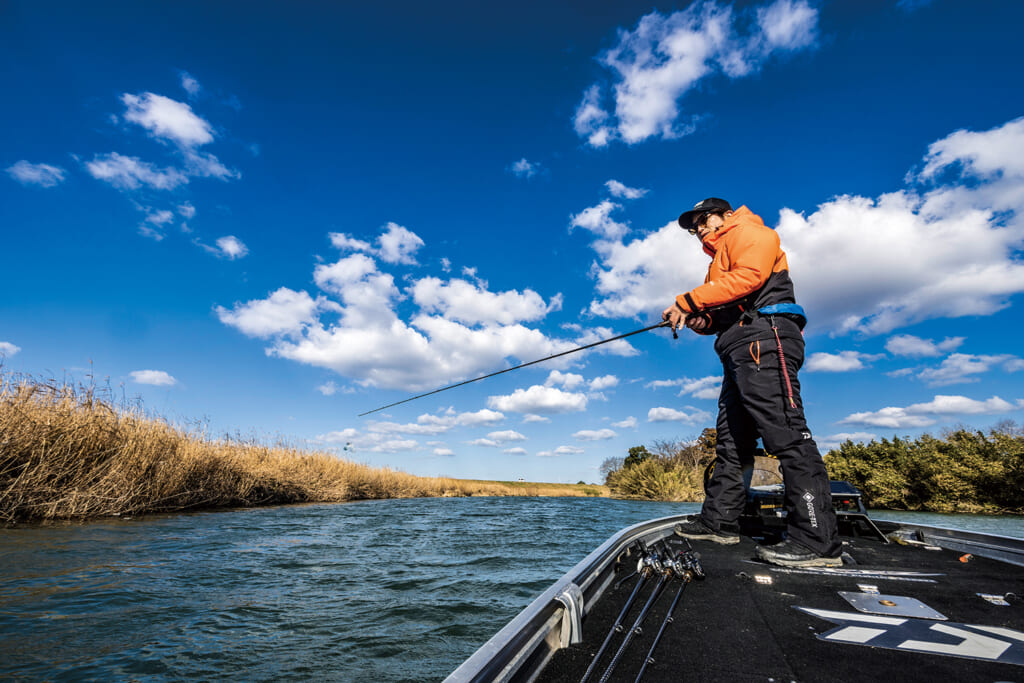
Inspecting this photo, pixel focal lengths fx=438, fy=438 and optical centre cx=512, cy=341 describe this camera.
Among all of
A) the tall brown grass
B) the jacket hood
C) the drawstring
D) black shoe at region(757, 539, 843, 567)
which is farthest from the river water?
the jacket hood

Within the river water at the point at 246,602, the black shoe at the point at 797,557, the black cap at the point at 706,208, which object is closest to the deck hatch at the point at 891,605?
the black shoe at the point at 797,557

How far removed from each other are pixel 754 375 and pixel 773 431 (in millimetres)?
356

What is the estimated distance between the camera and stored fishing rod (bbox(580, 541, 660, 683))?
1.23m

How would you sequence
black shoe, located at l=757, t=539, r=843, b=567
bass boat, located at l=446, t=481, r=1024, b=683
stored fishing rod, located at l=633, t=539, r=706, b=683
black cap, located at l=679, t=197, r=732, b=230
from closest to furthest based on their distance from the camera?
bass boat, located at l=446, t=481, r=1024, b=683 → stored fishing rod, located at l=633, t=539, r=706, b=683 → black shoe, located at l=757, t=539, r=843, b=567 → black cap, located at l=679, t=197, r=732, b=230

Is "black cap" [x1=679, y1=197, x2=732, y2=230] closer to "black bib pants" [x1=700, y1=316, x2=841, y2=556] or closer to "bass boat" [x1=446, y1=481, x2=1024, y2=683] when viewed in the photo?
"black bib pants" [x1=700, y1=316, x2=841, y2=556]

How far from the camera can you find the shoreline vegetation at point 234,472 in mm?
7008

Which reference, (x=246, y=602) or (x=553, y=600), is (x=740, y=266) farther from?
(x=246, y=602)

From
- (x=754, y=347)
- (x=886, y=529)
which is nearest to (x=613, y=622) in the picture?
(x=754, y=347)

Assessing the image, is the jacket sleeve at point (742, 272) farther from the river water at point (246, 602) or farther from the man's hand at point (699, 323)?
the river water at point (246, 602)

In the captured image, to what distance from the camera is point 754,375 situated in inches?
110

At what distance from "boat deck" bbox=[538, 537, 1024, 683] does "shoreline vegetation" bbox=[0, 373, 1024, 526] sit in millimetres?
2310

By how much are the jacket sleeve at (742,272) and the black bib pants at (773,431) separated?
0.26 meters

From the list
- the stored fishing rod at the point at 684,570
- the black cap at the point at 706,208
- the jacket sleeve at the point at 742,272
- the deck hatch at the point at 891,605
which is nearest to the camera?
the deck hatch at the point at 891,605

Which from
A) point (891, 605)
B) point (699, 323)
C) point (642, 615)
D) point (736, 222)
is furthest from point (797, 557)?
point (736, 222)
